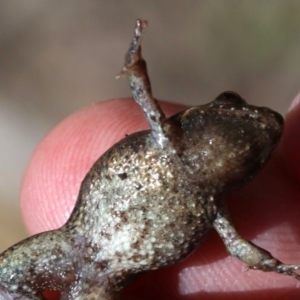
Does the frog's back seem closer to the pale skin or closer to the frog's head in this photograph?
the frog's head

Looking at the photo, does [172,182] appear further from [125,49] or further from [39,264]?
[125,49]

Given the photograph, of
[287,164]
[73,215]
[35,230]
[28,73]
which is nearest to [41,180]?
[35,230]

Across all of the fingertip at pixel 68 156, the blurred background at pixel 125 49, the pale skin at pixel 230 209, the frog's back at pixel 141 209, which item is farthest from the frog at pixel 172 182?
the blurred background at pixel 125 49

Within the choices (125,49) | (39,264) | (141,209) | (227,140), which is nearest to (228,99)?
(227,140)

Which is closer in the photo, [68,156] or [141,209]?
[141,209]

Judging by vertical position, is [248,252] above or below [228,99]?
below

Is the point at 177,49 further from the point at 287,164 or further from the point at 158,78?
the point at 287,164
